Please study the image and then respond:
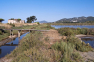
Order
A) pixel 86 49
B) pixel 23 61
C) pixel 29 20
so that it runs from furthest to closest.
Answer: pixel 29 20 < pixel 86 49 < pixel 23 61

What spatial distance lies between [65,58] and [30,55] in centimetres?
184

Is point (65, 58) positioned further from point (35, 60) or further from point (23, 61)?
point (23, 61)

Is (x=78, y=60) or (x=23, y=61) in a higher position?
(x=23, y=61)

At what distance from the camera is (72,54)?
5.47 meters

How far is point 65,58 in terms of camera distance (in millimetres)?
4699

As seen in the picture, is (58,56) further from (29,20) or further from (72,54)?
(29,20)

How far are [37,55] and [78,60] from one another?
238 cm

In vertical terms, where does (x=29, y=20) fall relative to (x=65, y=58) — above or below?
above

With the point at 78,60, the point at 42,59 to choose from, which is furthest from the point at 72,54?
the point at 42,59

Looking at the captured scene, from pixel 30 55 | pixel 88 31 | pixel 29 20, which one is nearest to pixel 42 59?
pixel 30 55

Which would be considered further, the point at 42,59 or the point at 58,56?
the point at 58,56

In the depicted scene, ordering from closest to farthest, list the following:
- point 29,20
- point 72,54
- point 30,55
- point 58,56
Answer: point 30,55 → point 58,56 → point 72,54 → point 29,20

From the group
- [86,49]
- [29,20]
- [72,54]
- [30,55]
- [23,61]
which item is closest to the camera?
[23,61]

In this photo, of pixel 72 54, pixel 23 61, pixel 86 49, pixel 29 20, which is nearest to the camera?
pixel 23 61
